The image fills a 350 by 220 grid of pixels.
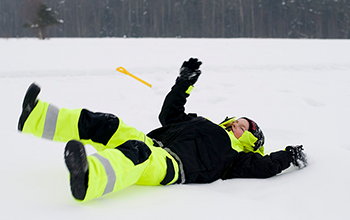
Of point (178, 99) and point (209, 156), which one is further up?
point (178, 99)

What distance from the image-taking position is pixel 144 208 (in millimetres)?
1050

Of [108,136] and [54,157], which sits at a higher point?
[108,136]

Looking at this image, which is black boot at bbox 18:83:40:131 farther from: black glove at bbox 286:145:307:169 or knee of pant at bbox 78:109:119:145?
black glove at bbox 286:145:307:169

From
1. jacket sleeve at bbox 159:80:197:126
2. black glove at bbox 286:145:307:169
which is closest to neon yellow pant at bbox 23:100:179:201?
jacket sleeve at bbox 159:80:197:126

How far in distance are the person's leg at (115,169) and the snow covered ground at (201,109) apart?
61 mm

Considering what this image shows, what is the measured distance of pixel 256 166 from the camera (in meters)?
1.65

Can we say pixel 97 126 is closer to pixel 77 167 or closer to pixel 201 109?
pixel 77 167

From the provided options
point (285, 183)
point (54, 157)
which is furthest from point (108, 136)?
point (285, 183)

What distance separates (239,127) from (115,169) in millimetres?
1046

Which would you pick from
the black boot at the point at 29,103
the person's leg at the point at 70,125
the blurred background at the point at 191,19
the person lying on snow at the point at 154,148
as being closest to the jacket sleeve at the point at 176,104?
the person lying on snow at the point at 154,148

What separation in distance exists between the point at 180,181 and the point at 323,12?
22999 mm

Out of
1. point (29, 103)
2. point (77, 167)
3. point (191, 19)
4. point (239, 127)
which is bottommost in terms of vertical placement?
point (239, 127)

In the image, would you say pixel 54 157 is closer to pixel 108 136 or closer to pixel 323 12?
pixel 108 136

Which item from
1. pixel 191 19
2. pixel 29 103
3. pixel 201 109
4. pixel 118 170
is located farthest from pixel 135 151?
pixel 191 19
